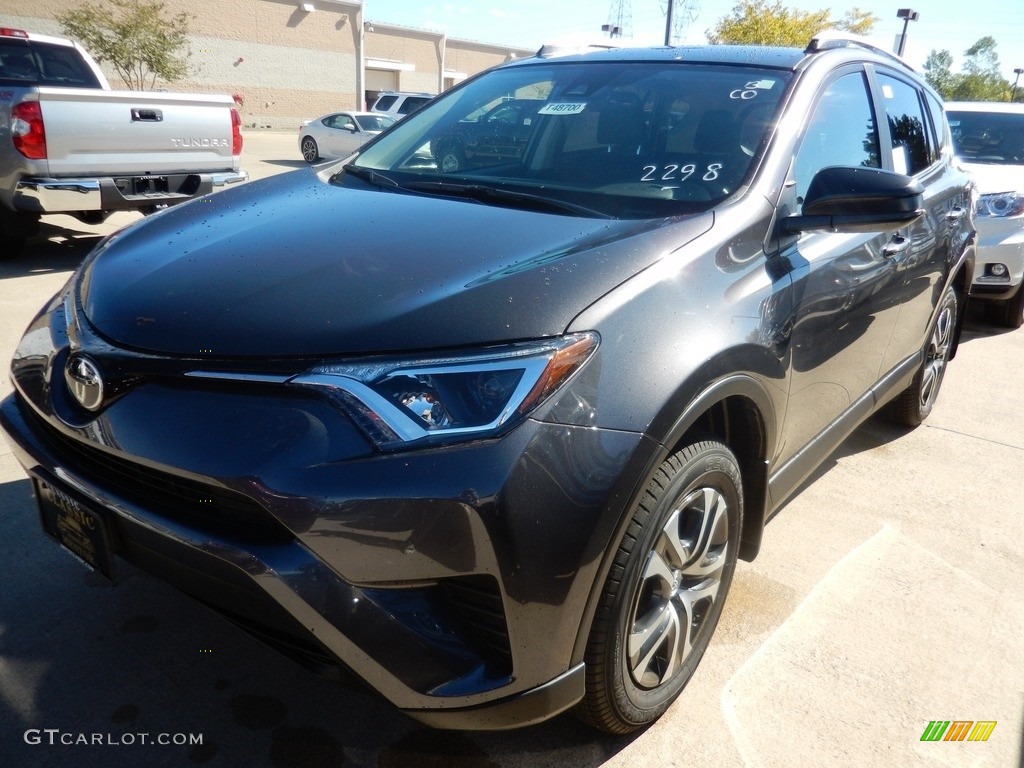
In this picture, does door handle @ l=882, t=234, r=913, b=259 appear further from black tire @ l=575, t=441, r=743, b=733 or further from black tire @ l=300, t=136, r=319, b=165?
black tire @ l=300, t=136, r=319, b=165

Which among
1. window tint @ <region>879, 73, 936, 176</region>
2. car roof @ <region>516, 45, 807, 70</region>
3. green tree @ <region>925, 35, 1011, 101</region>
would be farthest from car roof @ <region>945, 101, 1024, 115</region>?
green tree @ <region>925, 35, 1011, 101</region>

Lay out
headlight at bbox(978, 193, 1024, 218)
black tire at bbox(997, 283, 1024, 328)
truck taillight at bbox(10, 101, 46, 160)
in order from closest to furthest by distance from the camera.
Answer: truck taillight at bbox(10, 101, 46, 160) → headlight at bbox(978, 193, 1024, 218) → black tire at bbox(997, 283, 1024, 328)

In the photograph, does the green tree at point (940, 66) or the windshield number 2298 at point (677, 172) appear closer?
the windshield number 2298 at point (677, 172)

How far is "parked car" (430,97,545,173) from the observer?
286 cm

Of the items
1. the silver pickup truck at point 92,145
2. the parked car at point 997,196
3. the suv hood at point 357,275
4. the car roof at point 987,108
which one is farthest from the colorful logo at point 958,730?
the car roof at point 987,108

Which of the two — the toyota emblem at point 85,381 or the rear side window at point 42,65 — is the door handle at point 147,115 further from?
the toyota emblem at point 85,381

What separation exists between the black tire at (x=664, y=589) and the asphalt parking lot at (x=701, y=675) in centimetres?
19

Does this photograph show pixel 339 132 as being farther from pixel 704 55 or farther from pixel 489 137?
pixel 704 55

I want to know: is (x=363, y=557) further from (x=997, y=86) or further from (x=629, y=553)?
(x=997, y=86)

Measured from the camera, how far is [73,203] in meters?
6.01

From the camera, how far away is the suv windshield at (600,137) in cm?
241

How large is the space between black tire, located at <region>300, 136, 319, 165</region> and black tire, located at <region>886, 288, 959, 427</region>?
681 inches

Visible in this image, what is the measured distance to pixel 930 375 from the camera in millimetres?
4340

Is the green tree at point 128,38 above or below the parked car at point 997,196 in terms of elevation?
above
